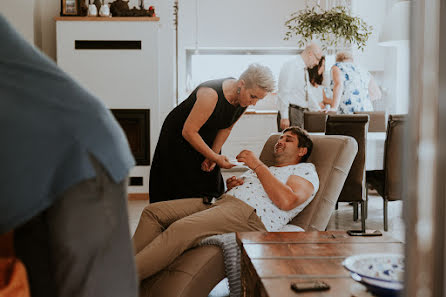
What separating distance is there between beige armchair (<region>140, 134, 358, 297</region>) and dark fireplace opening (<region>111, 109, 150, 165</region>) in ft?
9.59

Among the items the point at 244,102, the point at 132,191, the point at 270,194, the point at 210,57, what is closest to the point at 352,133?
the point at 244,102

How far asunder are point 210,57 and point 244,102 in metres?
5.48

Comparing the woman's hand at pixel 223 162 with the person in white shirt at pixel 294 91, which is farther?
the person in white shirt at pixel 294 91

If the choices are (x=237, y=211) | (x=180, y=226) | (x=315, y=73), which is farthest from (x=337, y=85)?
(x=180, y=226)

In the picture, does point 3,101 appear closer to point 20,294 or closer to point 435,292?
point 20,294

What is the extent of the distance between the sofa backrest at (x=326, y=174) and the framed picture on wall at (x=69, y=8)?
4.06m

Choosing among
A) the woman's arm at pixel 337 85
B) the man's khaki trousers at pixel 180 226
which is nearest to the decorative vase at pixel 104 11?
the woman's arm at pixel 337 85

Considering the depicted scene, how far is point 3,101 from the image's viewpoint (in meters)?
0.71

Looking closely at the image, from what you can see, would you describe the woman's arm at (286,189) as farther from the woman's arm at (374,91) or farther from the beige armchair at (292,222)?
the woman's arm at (374,91)

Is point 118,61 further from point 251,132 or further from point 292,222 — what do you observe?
point 292,222

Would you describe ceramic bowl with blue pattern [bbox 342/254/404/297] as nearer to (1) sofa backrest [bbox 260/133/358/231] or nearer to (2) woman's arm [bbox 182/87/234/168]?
(1) sofa backrest [bbox 260/133/358/231]

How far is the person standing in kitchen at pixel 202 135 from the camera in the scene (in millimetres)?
2615

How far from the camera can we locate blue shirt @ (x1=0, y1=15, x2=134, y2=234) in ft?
2.29

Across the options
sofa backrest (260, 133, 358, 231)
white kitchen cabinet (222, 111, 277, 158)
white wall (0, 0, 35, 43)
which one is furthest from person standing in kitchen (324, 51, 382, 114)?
white wall (0, 0, 35, 43)
